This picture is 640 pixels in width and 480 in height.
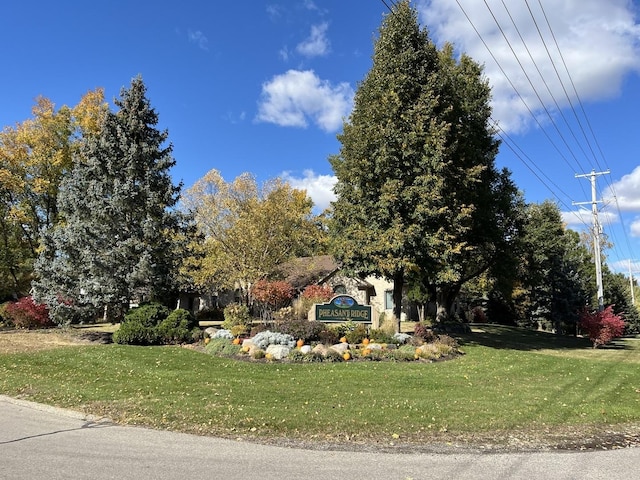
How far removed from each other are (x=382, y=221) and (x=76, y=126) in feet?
69.1

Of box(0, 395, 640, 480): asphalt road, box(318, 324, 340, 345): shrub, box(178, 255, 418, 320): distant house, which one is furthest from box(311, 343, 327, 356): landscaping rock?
box(178, 255, 418, 320): distant house

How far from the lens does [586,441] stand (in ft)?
23.0

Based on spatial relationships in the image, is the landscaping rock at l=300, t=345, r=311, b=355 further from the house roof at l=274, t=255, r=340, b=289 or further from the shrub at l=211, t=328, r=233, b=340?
the house roof at l=274, t=255, r=340, b=289

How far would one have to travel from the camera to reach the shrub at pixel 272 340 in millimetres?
14789

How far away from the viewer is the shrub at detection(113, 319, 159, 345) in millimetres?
16203

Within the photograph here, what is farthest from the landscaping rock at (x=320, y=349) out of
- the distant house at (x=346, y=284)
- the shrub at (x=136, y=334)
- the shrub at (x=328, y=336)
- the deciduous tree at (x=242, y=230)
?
the distant house at (x=346, y=284)

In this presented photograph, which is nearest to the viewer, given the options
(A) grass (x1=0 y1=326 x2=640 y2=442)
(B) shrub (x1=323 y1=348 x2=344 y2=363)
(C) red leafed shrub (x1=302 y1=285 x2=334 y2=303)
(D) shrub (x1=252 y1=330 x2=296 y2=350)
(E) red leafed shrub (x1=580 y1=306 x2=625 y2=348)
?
(A) grass (x1=0 y1=326 x2=640 y2=442)

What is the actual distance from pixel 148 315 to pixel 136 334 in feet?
2.69

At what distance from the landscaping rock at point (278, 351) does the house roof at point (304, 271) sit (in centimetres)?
1725

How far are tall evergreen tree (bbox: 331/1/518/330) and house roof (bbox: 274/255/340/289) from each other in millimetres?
11725

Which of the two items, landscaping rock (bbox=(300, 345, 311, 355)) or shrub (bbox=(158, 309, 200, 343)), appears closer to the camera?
landscaping rock (bbox=(300, 345, 311, 355))

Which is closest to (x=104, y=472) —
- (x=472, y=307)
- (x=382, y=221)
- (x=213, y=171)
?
(x=382, y=221)

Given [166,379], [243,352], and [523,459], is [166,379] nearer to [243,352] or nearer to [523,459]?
[243,352]

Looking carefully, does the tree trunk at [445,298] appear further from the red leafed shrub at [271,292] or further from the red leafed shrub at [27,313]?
the red leafed shrub at [27,313]
